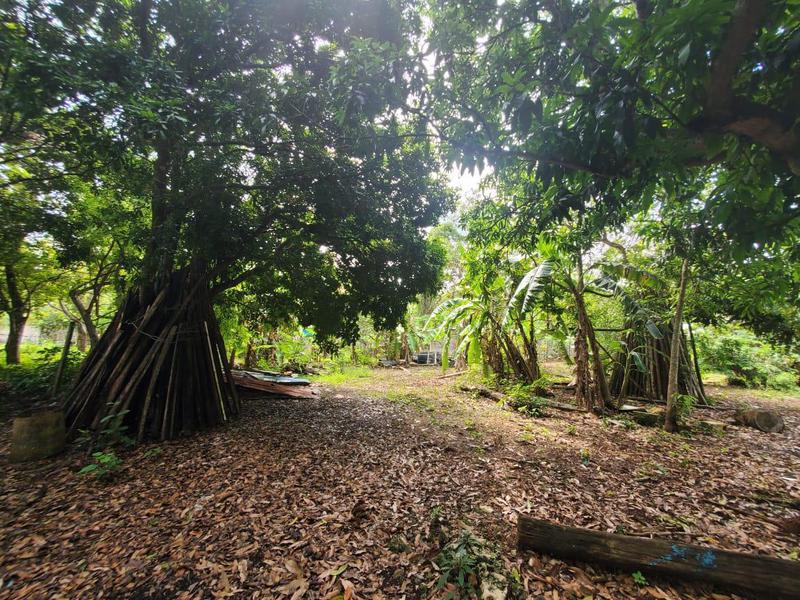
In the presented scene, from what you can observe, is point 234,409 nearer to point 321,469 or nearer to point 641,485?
point 321,469

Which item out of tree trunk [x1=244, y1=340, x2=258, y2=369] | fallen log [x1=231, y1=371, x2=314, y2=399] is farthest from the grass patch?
fallen log [x1=231, y1=371, x2=314, y2=399]

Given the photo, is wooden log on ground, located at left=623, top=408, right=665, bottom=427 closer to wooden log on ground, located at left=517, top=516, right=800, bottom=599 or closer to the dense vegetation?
the dense vegetation

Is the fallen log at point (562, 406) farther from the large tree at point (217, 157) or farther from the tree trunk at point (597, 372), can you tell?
the large tree at point (217, 157)

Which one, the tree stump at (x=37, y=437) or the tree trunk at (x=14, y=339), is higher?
the tree trunk at (x=14, y=339)

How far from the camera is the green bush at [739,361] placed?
11617 millimetres

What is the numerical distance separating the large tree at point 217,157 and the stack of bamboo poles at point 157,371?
0.9 inches

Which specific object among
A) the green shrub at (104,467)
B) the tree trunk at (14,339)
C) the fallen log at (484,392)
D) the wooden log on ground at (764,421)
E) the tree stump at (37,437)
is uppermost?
the tree trunk at (14,339)

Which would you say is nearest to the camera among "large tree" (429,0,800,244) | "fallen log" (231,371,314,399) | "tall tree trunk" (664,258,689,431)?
"large tree" (429,0,800,244)

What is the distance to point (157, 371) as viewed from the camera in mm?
4660

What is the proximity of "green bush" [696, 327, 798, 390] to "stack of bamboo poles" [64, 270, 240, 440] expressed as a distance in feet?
50.4

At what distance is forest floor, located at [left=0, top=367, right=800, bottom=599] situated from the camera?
225 cm

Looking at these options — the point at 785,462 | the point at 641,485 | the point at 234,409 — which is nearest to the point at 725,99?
the point at 641,485

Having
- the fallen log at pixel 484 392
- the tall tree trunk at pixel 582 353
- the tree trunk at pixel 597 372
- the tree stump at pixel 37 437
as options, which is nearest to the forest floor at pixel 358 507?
the tree stump at pixel 37 437

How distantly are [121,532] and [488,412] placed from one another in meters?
5.97
